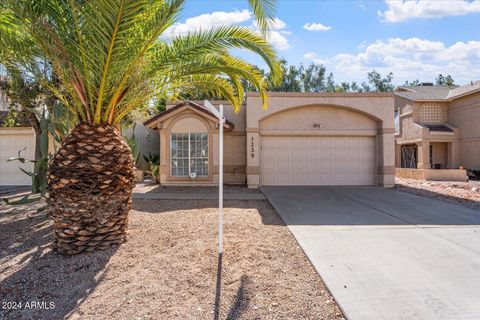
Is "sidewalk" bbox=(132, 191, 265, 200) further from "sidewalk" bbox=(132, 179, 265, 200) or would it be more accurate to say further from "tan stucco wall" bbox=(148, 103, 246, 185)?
"tan stucco wall" bbox=(148, 103, 246, 185)

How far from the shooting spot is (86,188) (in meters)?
5.20

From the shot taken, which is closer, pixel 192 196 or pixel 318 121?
pixel 192 196

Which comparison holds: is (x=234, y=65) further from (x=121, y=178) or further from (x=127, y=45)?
(x=121, y=178)

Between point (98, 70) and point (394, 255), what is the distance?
19.7 ft

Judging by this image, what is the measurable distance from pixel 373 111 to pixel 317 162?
11.7ft

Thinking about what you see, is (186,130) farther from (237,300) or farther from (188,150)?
(237,300)

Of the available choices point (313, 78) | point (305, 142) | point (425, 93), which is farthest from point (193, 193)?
point (313, 78)

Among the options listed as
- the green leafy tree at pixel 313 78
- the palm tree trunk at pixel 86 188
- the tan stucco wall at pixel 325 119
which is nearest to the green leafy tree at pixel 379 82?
the green leafy tree at pixel 313 78

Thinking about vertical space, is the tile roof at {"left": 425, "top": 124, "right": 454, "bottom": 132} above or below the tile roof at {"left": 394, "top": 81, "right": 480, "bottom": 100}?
below

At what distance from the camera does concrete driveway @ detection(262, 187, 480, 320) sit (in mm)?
3617

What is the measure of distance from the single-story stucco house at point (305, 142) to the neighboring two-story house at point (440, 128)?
805 cm

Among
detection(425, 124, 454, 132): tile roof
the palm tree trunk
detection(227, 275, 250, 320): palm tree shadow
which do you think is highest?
detection(425, 124, 454, 132): tile roof

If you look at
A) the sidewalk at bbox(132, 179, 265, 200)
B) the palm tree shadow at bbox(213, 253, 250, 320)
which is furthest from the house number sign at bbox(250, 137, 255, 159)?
the palm tree shadow at bbox(213, 253, 250, 320)

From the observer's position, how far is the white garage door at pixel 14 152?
51.2ft
